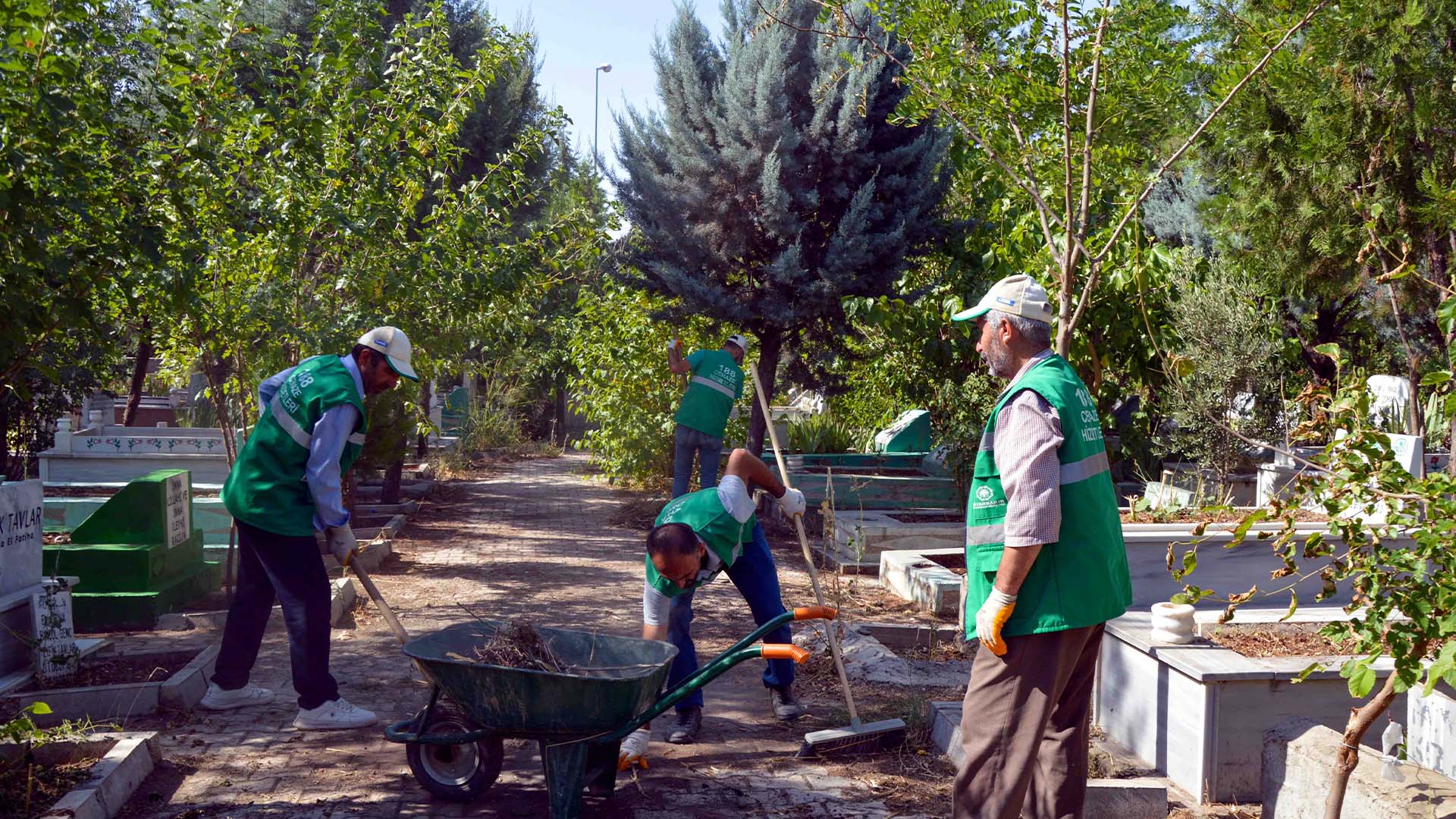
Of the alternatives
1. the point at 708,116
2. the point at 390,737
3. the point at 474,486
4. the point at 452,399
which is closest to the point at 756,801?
the point at 390,737

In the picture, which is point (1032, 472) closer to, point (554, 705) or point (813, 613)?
point (813, 613)

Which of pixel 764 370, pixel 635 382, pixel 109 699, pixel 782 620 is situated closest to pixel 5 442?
pixel 635 382

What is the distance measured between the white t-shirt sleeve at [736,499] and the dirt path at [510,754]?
1.04m

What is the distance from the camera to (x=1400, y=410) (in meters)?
11.5

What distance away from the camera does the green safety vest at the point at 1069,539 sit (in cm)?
328

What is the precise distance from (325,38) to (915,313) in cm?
491

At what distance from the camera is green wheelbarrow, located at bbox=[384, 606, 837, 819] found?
12.7ft

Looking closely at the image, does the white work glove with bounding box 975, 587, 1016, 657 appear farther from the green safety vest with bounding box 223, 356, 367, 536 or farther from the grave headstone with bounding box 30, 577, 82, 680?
the grave headstone with bounding box 30, 577, 82, 680

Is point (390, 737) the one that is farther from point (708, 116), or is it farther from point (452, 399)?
point (452, 399)

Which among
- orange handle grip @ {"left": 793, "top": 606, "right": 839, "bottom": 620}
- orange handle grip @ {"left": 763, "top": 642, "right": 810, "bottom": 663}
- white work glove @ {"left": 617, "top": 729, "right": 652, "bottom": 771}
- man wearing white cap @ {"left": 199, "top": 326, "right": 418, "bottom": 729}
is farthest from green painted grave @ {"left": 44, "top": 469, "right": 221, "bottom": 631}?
orange handle grip @ {"left": 763, "top": 642, "right": 810, "bottom": 663}

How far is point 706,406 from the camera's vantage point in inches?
380

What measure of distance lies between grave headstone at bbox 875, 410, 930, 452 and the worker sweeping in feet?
25.5

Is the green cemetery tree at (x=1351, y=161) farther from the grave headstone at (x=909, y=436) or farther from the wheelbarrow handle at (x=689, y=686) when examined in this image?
the wheelbarrow handle at (x=689, y=686)

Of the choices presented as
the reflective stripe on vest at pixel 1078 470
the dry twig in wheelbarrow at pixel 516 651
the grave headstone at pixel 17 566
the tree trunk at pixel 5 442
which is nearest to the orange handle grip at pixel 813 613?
the dry twig in wheelbarrow at pixel 516 651
